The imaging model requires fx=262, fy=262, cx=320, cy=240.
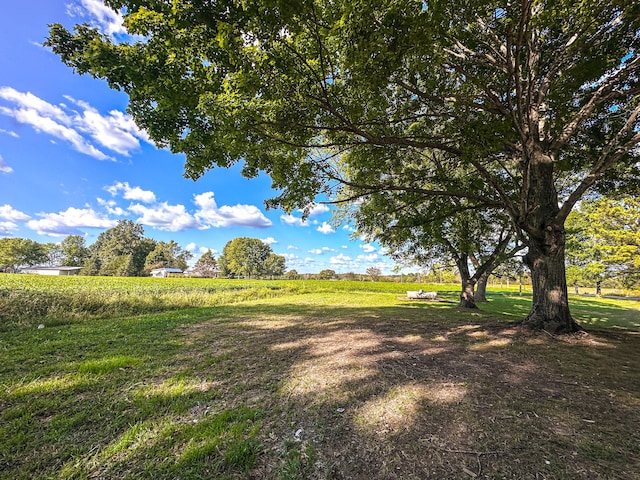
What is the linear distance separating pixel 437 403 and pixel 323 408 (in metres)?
1.34

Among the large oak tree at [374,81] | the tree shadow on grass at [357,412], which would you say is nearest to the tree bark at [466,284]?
the large oak tree at [374,81]

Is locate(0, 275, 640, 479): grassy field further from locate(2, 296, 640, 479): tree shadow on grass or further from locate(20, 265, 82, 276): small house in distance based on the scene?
locate(20, 265, 82, 276): small house in distance

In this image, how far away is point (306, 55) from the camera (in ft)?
15.3

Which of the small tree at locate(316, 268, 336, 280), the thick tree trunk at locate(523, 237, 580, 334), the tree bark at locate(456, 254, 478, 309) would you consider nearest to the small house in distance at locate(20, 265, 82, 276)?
the small tree at locate(316, 268, 336, 280)

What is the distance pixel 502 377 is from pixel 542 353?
1.91m

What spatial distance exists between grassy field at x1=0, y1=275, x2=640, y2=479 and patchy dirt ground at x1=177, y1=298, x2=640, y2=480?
0.05 feet

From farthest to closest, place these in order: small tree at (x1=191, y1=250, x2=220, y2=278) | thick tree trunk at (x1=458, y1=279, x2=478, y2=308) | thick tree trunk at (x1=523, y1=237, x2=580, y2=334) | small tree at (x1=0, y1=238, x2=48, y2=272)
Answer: small tree at (x1=191, y1=250, x2=220, y2=278), small tree at (x1=0, y1=238, x2=48, y2=272), thick tree trunk at (x1=458, y1=279, x2=478, y2=308), thick tree trunk at (x1=523, y1=237, x2=580, y2=334)

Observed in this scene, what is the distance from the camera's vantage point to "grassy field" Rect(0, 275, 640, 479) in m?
2.17

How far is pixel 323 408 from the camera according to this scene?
10.0ft

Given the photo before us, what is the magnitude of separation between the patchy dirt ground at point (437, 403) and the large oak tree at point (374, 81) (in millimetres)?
2702

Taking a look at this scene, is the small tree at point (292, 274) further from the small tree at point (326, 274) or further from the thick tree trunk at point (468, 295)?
the thick tree trunk at point (468, 295)

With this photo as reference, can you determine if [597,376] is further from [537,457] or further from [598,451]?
[537,457]

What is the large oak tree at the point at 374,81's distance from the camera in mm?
4078

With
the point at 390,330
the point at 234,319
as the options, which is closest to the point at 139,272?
the point at 234,319
